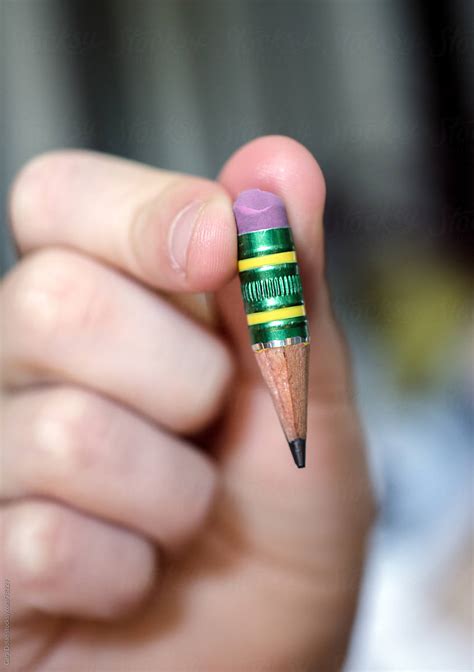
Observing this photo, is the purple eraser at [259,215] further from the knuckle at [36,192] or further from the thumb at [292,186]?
the knuckle at [36,192]

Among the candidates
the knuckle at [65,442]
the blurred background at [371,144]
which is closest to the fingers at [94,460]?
the knuckle at [65,442]

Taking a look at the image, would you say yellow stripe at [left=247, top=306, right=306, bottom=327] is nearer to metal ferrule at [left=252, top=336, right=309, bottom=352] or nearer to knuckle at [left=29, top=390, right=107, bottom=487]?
metal ferrule at [left=252, top=336, right=309, bottom=352]

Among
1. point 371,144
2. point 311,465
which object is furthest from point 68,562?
Result: point 371,144

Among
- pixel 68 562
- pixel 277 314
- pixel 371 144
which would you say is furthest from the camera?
pixel 371 144

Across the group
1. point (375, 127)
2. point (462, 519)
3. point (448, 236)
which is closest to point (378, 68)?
point (375, 127)

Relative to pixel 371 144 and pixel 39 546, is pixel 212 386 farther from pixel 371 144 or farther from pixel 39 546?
pixel 371 144

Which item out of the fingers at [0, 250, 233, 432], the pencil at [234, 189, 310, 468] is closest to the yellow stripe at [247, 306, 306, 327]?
the pencil at [234, 189, 310, 468]
